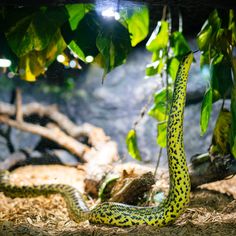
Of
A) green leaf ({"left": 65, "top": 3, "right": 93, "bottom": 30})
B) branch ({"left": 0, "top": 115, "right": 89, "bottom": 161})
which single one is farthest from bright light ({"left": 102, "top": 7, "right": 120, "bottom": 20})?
branch ({"left": 0, "top": 115, "right": 89, "bottom": 161})

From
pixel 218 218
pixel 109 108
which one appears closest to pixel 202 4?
pixel 218 218

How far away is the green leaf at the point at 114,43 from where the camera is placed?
100 inches

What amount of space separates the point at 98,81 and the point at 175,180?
4.82 meters

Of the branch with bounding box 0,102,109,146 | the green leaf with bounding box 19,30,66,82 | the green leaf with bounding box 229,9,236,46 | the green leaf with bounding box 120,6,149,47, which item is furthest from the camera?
the branch with bounding box 0,102,109,146

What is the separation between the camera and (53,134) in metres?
6.33

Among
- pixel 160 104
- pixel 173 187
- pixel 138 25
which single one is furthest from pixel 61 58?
pixel 173 187

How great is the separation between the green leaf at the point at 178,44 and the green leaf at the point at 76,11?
1073 millimetres

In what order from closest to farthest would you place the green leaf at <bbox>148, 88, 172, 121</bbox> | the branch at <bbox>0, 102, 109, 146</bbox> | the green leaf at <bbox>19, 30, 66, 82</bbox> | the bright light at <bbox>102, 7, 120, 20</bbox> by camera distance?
the bright light at <bbox>102, 7, 120, 20</bbox> → the green leaf at <bbox>19, 30, 66, 82</bbox> → the green leaf at <bbox>148, 88, 172, 121</bbox> → the branch at <bbox>0, 102, 109, 146</bbox>

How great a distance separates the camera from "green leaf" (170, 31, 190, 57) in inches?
136

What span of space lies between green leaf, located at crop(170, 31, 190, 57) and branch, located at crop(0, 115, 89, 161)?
2.87 m

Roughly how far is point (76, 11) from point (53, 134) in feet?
12.7

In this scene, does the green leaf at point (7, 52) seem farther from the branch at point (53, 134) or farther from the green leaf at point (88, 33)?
the branch at point (53, 134)

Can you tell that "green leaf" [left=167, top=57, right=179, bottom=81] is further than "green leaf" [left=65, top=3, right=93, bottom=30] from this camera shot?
Yes

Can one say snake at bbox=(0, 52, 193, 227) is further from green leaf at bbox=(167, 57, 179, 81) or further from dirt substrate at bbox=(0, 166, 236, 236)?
green leaf at bbox=(167, 57, 179, 81)
